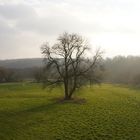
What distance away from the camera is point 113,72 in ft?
570

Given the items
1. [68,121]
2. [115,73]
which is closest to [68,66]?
[68,121]

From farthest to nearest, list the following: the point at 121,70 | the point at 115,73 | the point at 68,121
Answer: the point at 121,70, the point at 115,73, the point at 68,121

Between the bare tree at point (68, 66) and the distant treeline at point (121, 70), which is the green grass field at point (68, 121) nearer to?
the bare tree at point (68, 66)

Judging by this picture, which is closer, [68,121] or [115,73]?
[68,121]

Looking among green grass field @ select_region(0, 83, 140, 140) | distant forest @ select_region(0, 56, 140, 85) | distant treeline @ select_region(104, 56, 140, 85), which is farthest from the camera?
distant treeline @ select_region(104, 56, 140, 85)

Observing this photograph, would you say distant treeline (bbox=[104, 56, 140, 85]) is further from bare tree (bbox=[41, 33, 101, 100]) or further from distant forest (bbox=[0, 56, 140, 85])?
bare tree (bbox=[41, 33, 101, 100])

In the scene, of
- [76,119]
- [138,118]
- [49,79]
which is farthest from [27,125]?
[49,79]

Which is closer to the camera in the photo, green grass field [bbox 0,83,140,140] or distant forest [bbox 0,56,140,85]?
green grass field [bbox 0,83,140,140]

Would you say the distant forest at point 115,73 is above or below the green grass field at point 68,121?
above

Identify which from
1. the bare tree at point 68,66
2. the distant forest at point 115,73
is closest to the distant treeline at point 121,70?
the distant forest at point 115,73

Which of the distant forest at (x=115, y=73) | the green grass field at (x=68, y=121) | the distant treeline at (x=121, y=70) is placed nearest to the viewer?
the green grass field at (x=68, y=121)

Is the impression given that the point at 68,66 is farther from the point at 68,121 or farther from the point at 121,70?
the point at 121,70

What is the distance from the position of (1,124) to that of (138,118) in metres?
18.6

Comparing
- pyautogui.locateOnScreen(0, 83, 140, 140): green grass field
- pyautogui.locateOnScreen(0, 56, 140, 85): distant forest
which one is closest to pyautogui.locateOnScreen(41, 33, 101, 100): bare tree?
pyautogui.locateOnScreen(0, 83, 140, 140): green grass field
